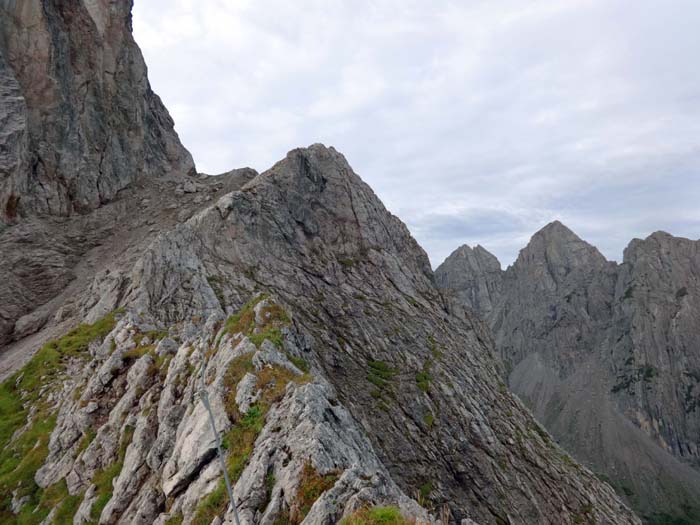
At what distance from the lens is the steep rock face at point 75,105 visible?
61.7 meters

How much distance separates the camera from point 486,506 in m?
48.8

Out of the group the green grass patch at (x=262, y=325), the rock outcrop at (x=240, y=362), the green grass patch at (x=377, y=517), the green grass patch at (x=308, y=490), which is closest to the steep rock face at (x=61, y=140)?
the rock outcrop at (x=240, y=362)

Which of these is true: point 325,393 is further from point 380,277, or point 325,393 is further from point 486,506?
point 380,277

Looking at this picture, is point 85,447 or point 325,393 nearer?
point 325,393

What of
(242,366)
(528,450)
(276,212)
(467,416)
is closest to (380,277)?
(276,212)

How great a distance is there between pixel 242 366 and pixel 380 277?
53.5 m

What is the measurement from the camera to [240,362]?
18.9 m

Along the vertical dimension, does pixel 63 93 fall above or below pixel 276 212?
above

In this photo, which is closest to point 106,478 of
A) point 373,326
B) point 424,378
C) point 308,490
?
point 308,490

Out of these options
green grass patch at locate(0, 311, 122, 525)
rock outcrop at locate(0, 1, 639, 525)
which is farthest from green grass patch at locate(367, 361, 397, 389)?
green grass patch at locate(0, 311, 122, 525)

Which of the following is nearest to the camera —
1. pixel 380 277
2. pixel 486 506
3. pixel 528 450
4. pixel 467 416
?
pixel 486 506

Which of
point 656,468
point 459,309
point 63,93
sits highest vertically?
point 63,93

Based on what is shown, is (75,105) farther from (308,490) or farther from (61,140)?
(308,490)

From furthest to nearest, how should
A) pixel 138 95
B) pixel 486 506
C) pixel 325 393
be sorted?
pixel 138 95
pixel 486 506
pixel 325 393
